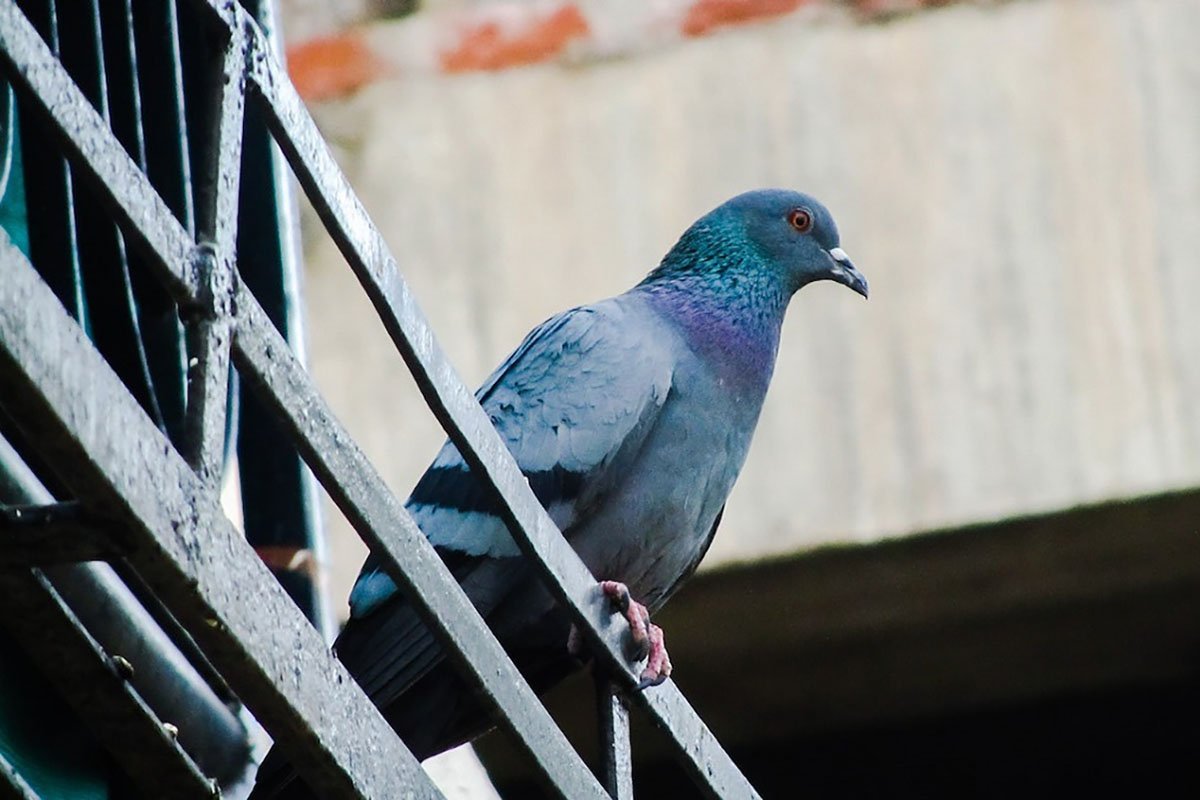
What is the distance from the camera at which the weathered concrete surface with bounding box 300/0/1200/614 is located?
7.75m

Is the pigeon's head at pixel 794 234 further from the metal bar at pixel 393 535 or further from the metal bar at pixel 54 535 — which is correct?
the metal bar at pixel 54 535

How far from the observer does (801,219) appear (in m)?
5.84

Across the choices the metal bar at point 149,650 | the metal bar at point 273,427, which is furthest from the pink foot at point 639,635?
the metal bar at point 273,427

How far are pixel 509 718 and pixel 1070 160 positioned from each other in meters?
5.52

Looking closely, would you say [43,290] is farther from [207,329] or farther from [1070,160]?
[1070,160]

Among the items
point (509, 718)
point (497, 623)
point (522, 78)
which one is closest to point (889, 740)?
point (522, 78)

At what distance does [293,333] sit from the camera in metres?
4.99

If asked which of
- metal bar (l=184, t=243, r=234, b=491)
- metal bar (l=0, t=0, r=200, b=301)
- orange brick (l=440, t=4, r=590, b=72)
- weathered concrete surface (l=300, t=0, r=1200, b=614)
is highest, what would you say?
metal bar (l=0, t=0, r=200, b=301)

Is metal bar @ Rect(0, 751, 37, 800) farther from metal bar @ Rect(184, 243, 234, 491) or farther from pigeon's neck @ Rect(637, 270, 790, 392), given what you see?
pigeon's neck @ Rect(637, 270, 790, 392)

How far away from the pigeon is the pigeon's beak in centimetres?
52

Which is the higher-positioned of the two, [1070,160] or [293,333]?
[293,333]

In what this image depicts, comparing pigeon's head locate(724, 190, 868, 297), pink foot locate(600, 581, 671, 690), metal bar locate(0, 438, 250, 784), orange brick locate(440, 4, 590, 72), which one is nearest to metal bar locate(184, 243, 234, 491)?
metal bar locate(0, 438, 250, 784)

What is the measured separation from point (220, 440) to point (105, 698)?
79 centimetres

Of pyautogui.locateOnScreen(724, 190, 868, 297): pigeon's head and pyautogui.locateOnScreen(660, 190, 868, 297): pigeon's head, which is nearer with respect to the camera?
pyautogui.locateOnScreen(660, 190, 868, 297): pigeon's head
